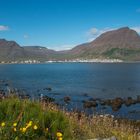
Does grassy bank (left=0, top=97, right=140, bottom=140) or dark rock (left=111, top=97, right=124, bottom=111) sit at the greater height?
grassy bank (left=0, top=97, right=140, bottom=140)

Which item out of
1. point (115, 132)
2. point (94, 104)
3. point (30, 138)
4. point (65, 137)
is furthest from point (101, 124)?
point (94, 104)

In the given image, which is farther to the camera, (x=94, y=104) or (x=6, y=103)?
(x=94, y=104)

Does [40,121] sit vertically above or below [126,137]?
above

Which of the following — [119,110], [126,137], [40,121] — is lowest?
[119,110]

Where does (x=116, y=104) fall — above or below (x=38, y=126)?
below

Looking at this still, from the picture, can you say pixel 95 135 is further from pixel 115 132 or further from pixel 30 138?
pixel 30 138

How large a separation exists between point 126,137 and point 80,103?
3789 cm

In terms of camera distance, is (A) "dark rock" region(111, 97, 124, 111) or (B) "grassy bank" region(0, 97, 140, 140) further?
(A) "dark rock" region(111, 97, 124, 111)

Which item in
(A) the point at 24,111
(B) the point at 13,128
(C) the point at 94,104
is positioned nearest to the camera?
(B) the point at 13,128

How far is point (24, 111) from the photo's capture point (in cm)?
803

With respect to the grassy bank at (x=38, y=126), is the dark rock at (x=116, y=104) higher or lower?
lower

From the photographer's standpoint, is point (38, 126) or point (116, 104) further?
point (116, 104)

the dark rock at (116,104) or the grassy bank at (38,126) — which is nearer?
the grassy bank at (38,126)

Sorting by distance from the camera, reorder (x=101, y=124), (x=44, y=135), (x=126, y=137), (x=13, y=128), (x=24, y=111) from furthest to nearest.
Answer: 1. (x=101, y=124)
2. (x=126, y=137)
3. (x=24, y=111)
4. (x=44, y=135)
5. (x=13, y=128)
